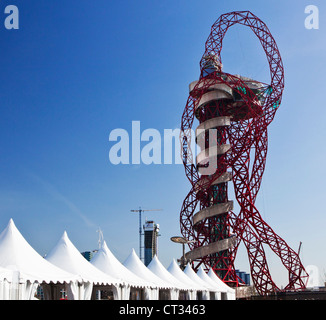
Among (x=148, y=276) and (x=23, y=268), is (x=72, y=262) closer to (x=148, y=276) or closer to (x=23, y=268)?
(x=23, y=268)

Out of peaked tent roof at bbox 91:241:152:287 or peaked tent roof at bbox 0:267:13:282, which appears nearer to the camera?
peaked tent roof at bbox 0:267:13:282

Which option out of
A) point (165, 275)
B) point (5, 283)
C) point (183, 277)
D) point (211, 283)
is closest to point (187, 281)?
point (183, 277)

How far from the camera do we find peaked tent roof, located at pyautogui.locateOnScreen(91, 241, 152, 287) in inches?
997

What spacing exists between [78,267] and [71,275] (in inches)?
66.5

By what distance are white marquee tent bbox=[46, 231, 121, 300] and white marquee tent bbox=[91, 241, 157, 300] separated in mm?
791

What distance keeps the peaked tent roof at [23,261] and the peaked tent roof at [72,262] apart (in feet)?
4.67

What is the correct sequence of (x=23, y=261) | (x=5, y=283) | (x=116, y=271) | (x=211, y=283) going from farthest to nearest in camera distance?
(x=211, y=283) → (x=116, y=271) → (x=23, y=261) → (x=5, y=283)

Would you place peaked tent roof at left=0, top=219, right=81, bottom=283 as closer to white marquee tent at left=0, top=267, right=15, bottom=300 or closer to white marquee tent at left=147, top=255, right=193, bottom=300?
white marquee tent at left=0, top=267, right=15, bottom=300

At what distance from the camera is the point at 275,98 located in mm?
56125

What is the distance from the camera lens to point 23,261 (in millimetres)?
18078

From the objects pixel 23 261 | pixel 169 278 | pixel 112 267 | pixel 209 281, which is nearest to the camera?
pixel 23 261

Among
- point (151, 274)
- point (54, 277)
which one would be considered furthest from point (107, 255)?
point (54, 277)

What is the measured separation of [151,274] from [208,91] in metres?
32.7

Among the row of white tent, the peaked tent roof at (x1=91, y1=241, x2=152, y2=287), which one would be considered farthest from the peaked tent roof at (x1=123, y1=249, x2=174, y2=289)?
the peaked tent roof at (x1=91, y1=241, x2=152, y2=287)
